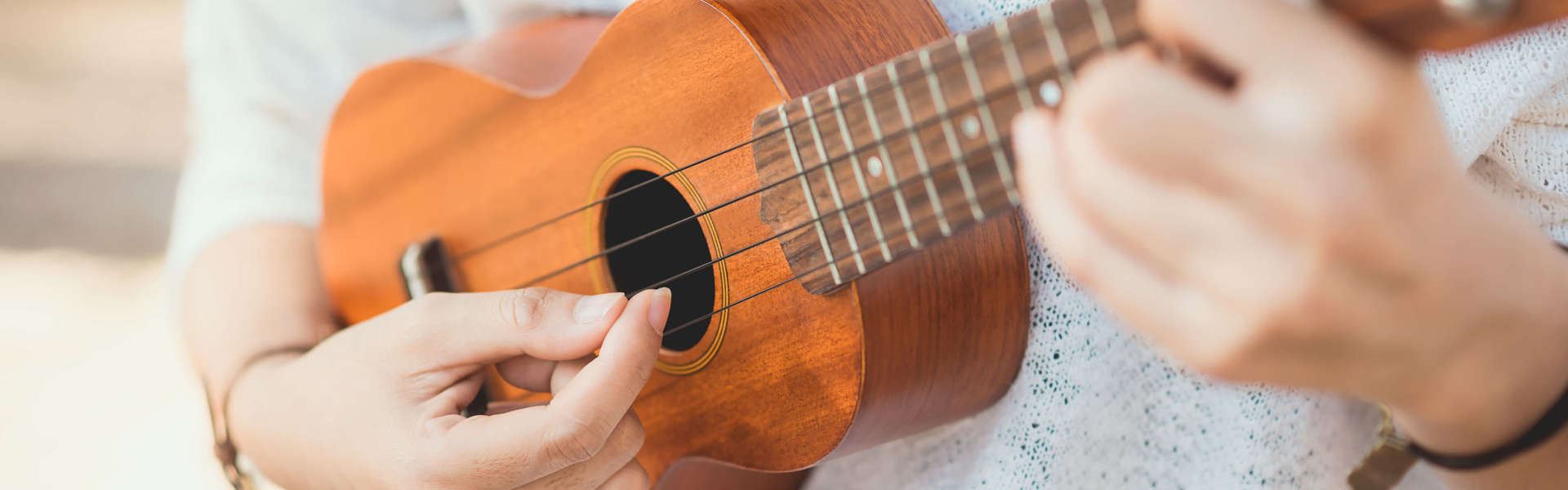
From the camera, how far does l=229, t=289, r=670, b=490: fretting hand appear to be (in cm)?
59

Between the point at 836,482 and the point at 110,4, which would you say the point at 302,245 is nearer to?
the point at 836,482

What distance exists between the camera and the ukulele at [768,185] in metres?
0.44

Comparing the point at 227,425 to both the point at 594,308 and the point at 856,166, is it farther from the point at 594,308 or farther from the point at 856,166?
the point at 856,166

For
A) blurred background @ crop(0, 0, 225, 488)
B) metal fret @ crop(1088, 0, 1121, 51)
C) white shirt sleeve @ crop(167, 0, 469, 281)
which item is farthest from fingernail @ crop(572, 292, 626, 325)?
blurred background @ crop(0, 0, 225, 488)

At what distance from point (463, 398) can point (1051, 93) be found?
484mm

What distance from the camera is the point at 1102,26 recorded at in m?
0.40

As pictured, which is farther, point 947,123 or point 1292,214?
point 947,123

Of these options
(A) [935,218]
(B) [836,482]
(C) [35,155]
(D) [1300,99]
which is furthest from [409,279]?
(C) [35,155]

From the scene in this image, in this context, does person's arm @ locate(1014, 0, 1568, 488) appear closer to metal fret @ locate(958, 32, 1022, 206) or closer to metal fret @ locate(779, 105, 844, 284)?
metal fret @ locate(958, 32, 1022, 206)

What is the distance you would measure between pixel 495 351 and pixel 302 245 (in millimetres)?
547

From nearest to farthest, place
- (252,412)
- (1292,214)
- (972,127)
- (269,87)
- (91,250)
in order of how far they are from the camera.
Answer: (1292,214) < (972,127) < (252,412) < (269,87) < (91,250)

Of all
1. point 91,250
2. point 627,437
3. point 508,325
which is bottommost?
point 627,437

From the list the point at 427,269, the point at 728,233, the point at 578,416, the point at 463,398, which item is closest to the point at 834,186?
the point at 728,233

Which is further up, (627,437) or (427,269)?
(427,269)
